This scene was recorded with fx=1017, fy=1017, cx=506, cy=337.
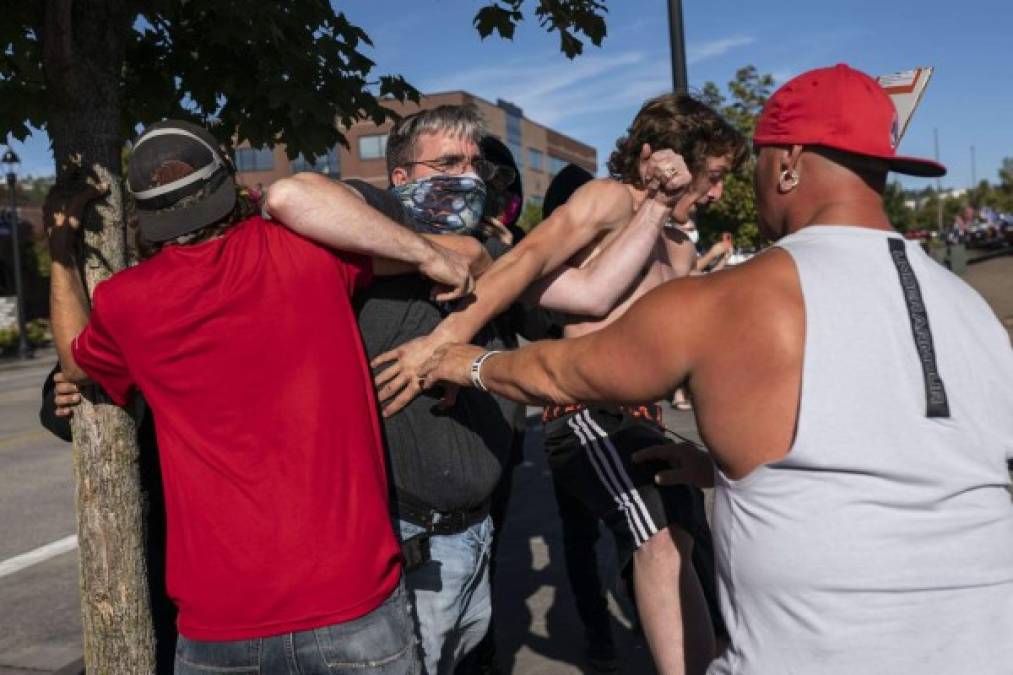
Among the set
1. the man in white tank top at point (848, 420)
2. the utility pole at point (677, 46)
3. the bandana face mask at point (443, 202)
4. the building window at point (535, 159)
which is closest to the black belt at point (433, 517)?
the bandana face mask at point (443, 202)

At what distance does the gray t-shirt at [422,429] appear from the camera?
2395 millimetres

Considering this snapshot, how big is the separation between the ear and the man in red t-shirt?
0.68 m

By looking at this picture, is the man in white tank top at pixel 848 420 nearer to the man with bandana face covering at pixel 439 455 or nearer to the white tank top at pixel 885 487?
the white tank top at pixel 885 487

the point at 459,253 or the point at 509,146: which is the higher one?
the point at 509,146

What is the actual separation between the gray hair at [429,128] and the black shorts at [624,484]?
0.98 metres

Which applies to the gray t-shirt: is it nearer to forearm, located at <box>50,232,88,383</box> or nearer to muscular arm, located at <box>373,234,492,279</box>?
muscular arm, located at <box>373,234,492,279</box>

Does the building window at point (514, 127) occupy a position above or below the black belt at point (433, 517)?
above

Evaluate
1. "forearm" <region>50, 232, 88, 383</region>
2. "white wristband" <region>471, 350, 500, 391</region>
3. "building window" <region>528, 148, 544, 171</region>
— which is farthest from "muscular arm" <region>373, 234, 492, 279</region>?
"building window" <region>528, 148, 544, 171</region>

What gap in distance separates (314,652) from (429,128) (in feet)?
4.59

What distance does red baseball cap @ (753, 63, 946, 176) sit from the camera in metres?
1.80

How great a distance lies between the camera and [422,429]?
7.95 feet

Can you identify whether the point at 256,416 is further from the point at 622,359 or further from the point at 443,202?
the point at 443,202

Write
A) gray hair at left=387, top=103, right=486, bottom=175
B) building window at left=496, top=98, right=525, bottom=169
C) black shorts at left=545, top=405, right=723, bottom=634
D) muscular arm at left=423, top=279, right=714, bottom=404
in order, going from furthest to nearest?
1. building window at left=496, top=98, right=525, bottom=169
2. black shorts at left=545, top=405, right=723, bottom=634
3. gray hair at left=387, top=103, right=486, bottom=175
4. muscular arm at left=423, top=279, right=714, bottom=404

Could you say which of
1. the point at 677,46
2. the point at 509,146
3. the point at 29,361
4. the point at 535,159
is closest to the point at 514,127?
the point at 535,159
